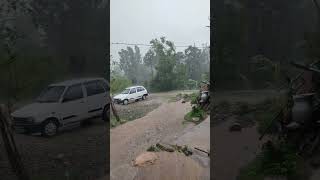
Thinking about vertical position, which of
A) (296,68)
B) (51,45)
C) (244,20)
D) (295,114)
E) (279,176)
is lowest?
(279,176)

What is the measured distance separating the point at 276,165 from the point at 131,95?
284 cm

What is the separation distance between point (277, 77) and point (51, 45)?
79.3 inches

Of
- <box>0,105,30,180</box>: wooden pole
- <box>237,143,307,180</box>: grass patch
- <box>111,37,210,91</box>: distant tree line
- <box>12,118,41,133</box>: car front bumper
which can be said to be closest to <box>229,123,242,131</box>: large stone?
<box>237,143,307,180</box>: grass patch

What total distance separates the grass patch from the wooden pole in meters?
1.94

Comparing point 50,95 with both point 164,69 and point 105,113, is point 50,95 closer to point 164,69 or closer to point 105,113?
point 105,113

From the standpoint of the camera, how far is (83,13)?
3.20m

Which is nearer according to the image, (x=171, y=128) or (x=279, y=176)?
(x=279, y=176)

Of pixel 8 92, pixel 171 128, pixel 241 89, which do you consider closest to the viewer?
pixel 8 92

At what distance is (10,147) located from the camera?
310 cm

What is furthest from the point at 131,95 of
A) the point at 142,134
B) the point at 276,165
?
the point at 276,165

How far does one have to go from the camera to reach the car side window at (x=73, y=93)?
322 centimetres

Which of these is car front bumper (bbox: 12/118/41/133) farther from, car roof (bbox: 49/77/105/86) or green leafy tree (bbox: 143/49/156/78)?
→ green leafy tree (bbox: 143/49/156/78)

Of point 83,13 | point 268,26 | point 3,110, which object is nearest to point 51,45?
point 83,13

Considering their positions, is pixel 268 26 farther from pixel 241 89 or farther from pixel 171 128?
pixel 171 128
